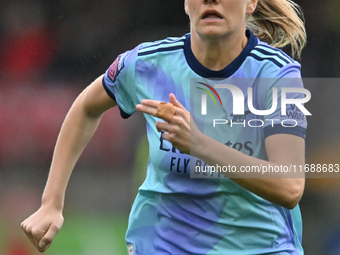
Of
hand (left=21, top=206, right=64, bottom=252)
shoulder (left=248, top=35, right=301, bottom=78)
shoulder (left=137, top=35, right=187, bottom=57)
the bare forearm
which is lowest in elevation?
hand (left=21, top=206, right=64, bottom=252)

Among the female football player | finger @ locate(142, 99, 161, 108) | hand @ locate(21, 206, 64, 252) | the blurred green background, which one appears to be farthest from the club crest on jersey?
the blurred green background

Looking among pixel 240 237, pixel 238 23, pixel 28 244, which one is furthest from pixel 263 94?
pixel 28 244

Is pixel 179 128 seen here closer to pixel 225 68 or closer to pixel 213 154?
pixel 213 154

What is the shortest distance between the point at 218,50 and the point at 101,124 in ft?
13.3

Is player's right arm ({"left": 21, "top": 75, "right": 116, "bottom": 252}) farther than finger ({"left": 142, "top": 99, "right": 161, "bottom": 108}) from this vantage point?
Yes

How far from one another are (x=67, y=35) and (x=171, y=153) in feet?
16.3

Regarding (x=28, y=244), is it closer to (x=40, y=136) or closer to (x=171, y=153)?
(x=40, y=136)

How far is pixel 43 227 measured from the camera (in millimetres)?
2035

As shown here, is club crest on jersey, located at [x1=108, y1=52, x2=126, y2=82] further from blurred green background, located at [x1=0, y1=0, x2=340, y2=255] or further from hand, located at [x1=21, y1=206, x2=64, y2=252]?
blurred green background, located at [x1=0, y1=0, x2=340, y2=255]

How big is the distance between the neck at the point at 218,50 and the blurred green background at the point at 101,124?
3084 mm

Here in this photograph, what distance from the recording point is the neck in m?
1.88

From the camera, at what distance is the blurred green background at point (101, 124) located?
4949 millimetres

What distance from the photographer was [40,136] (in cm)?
582

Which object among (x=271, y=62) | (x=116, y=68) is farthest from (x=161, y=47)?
(x=271, y=62)
